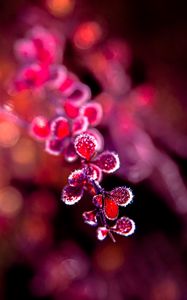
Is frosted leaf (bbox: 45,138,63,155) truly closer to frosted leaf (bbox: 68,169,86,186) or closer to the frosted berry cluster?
the frosted berry cluster

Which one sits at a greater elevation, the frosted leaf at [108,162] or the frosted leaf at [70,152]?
the frosted leaf at [108,162]

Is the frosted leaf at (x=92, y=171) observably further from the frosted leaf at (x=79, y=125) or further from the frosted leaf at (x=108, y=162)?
the frosted leaf at (x=79, y=125)

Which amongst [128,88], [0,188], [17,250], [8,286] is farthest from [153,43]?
[8,286]

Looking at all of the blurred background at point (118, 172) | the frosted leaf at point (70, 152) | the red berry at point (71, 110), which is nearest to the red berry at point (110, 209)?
the frosted leaf at point (70, 152)

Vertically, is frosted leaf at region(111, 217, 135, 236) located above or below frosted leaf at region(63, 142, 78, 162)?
above

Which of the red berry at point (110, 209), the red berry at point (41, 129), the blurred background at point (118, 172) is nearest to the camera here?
the red berry at point (110, 209)

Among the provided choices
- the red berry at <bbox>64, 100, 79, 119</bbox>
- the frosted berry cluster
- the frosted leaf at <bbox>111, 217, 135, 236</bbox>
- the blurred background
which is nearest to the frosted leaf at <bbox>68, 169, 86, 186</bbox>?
the frosted berry cluster
